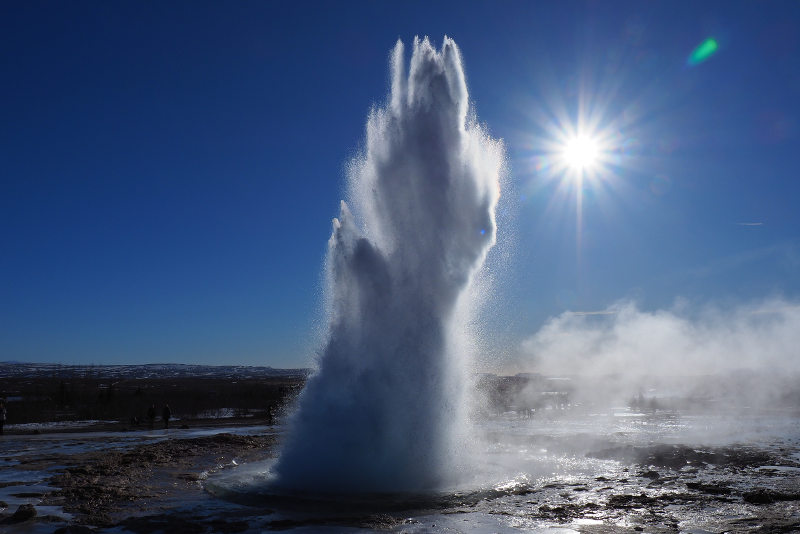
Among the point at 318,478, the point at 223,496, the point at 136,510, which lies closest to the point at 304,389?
the point at 318,478

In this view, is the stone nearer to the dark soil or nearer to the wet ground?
the wet ground

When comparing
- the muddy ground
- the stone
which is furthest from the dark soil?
the stone

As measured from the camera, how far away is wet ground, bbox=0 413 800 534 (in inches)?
337

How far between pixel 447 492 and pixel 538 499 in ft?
5.87

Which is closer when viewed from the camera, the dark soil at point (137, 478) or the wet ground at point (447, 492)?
the wet ground at point (447, 492)

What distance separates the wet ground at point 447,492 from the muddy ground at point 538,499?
0.03 m

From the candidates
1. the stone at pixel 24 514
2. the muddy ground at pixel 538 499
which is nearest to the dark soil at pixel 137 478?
the muddy ground at pixel 538 499

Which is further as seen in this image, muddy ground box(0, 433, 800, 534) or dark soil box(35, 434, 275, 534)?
dark soil box(35, 434, 275, 534)

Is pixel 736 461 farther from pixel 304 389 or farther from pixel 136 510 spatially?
pixel 136 510

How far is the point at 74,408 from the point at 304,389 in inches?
1302

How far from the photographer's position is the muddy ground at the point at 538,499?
854 centimetres

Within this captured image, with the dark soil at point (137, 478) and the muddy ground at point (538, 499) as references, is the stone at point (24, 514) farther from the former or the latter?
the dark soil at point (137, 478)

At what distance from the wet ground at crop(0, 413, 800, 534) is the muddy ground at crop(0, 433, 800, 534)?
0.03 meters

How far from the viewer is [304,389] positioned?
13.3 m
